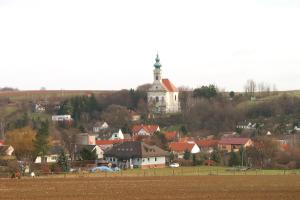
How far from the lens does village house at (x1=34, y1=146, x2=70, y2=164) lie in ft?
235

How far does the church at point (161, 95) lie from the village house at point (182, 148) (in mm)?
44560

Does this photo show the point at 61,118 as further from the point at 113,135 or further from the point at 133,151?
the point at 133,151

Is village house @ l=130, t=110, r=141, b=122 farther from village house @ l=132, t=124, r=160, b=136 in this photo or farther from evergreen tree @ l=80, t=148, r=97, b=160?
evergreen tree @ l=80, t=148, r=97, b=160

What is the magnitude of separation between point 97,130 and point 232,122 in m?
25.3

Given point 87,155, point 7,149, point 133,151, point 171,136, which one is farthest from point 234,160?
point 171,136

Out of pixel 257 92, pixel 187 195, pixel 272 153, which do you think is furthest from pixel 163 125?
pixel 187 195

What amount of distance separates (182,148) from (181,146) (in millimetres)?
729

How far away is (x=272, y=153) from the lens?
67438 mm

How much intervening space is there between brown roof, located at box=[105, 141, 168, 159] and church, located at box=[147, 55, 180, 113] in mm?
57558

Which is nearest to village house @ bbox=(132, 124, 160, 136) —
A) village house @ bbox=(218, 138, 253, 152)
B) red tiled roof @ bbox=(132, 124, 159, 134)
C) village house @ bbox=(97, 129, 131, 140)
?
red tiled roof @ bbox=(132, 124, 159, 134)

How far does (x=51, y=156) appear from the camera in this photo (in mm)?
76125

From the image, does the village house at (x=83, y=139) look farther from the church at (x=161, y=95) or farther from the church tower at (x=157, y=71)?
the church tower at (x=157, y=71)

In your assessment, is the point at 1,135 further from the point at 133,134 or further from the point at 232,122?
the point at 232,122

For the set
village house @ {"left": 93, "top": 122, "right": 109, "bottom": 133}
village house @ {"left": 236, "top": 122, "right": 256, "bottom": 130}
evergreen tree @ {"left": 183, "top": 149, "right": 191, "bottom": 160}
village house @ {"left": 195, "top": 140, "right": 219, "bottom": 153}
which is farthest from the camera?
village house @ {"left": 93, "top": 122, "right": 109, "bottom": 133}
